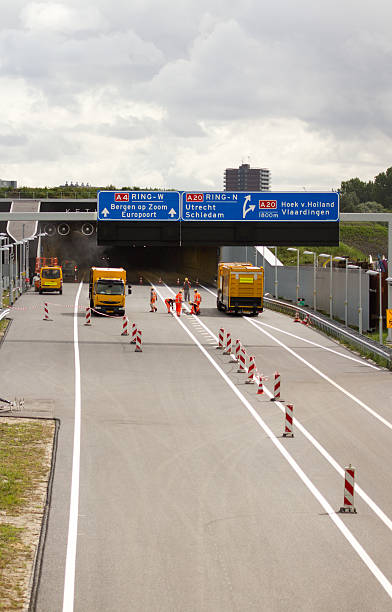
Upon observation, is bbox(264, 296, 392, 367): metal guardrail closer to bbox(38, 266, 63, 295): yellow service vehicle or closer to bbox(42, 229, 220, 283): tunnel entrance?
bbox(38, 266, 63, 295): yellow service vehicle

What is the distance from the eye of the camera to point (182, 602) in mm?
11992

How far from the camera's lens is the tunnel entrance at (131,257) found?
104m

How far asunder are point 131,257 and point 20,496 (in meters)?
110

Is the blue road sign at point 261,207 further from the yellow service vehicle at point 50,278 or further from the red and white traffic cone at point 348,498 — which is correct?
the red and white traffic cone at point 348,498

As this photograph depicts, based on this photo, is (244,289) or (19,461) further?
(244,289)

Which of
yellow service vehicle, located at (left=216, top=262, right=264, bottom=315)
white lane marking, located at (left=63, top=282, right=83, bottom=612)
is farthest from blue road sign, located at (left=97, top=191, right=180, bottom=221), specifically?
white lane marking, located at (left=63, top=282, right=83, bottom=612)

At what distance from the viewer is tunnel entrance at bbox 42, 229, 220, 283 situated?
342 ft

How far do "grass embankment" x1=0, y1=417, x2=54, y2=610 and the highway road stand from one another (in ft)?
1.16

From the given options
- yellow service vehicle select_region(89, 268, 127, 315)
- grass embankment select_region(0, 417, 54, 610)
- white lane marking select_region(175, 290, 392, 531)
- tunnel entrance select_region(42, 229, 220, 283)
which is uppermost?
tunnel entrance select_region(42, 229, 220, 283)

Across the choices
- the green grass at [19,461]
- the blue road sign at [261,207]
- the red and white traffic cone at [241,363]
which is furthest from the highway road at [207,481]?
the blue road sign at [261,207]

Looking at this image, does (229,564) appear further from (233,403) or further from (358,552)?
(233,403)

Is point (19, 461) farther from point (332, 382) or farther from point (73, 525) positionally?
point (332, 382)

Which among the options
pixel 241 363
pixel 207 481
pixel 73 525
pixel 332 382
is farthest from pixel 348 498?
pixel 241 363

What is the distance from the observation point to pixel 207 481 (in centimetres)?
1919
